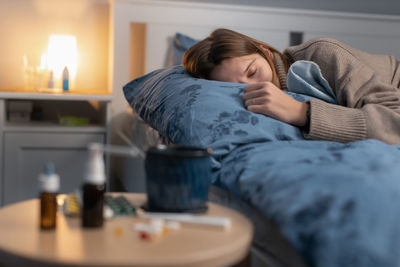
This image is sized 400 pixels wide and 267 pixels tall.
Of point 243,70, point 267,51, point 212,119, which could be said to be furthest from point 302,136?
point 267,51

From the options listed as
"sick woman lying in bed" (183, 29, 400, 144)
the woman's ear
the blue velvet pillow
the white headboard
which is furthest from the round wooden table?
the white headboard

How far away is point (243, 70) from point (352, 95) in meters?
0.31

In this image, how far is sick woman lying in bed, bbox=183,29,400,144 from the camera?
1.12m

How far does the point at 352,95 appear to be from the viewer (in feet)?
4.10

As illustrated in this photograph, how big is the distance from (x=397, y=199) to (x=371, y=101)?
0.59 metres

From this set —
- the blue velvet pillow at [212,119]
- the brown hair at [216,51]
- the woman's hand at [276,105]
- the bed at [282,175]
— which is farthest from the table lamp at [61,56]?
A: the woman's hand at [276,105]

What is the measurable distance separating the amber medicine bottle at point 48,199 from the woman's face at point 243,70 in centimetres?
80

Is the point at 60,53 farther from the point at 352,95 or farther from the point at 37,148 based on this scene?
the point at 352,95

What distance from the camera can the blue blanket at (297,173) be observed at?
2.02 feet

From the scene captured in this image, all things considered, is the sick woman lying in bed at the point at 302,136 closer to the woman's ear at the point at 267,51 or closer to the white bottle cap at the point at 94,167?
the woman's ear at the point at 267,51

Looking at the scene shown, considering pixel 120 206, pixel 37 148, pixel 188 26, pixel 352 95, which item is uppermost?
pixel 188 26

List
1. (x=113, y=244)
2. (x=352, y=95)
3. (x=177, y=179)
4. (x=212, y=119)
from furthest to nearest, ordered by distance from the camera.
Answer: (x=352, y=95) < (x=212, y=119) < (x=177, y=179) < (x=113, y=244)

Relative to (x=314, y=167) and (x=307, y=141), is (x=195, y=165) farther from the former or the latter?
(x=307, y=141)

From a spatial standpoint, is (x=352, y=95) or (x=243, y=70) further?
(x=243, y=70)
